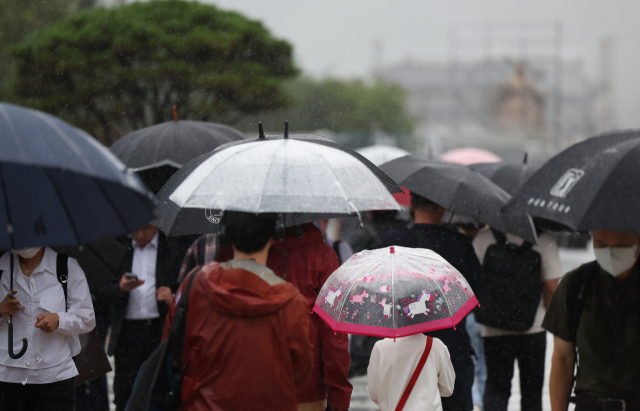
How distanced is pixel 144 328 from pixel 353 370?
266cm

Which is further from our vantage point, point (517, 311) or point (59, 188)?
point (517, 311)

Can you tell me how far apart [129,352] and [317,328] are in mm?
2353

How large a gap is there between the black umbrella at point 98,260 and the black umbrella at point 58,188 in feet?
4.47

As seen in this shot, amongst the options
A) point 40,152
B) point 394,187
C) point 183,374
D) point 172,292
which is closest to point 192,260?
point 172,292

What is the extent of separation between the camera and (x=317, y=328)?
3.90 meters

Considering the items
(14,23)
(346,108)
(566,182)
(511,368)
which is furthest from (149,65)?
(346,108)

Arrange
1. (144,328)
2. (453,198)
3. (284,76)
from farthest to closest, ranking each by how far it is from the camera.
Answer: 1. (284,76)
2. (144,328)
3. (453,198)

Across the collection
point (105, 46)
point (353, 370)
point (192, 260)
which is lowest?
point (353, 370)

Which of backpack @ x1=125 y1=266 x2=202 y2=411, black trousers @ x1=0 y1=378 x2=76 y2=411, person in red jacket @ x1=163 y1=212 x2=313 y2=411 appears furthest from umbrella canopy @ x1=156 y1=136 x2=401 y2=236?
black trousers @ x1=0 y1=378 x2=76 y2=411

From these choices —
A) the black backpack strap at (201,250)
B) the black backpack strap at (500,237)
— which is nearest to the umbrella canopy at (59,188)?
the black backpack strap at (201,250)

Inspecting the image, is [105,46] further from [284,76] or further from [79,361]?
[79,361]

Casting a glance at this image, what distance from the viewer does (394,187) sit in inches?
158

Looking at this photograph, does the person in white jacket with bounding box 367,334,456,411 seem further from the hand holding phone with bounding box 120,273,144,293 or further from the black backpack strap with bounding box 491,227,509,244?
the hand holding phone with bounding box 120,273,144,293

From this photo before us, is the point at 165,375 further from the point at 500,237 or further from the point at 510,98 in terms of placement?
the point at 510,98
